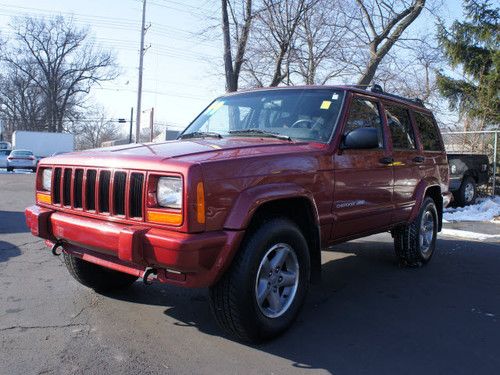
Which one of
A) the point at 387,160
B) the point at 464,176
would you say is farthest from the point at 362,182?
the point at 464,176

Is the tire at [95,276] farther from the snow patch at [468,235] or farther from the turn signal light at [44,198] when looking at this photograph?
the snow patch at [468,235]

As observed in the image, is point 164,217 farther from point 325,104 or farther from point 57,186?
point 325,104

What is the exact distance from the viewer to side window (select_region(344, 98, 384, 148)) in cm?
462

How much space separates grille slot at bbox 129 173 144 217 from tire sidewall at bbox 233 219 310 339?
30.3 inches

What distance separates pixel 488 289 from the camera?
207 inches

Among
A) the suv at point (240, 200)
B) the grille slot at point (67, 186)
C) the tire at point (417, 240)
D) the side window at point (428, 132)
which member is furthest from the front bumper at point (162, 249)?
the side window at point (428, 132)

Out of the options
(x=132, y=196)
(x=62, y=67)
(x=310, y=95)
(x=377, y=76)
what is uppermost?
(x=62, y=67)

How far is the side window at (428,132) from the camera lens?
6.21 meters

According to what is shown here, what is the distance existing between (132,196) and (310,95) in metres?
2.17

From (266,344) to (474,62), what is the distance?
18919mm

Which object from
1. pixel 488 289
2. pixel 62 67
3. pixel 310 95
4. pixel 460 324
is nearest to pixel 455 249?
pixel 488 289

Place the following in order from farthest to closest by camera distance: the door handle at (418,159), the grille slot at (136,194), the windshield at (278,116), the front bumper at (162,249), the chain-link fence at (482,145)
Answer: the chain-link fence at (482,145) → the door handle at (418,159) → the windshield at (278,116) → the grille slot at (136,194) → the front bumper at (162,249)

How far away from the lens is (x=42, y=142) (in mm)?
38750

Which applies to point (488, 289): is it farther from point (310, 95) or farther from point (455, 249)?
point (310, 95)
